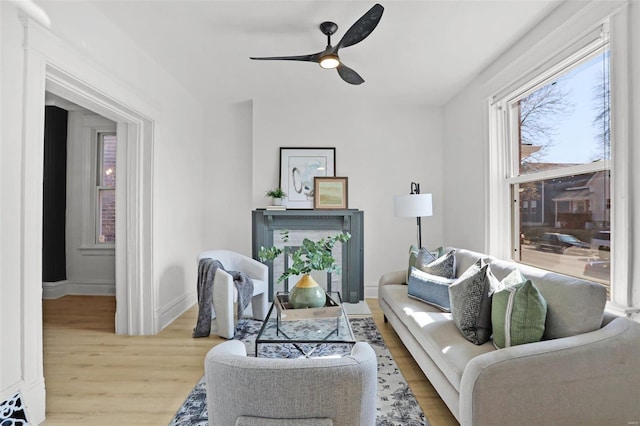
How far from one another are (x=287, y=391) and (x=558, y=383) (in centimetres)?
125

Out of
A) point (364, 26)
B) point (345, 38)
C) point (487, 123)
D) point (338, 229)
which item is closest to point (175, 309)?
point (338, 229)

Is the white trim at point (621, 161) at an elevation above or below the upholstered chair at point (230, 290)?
above

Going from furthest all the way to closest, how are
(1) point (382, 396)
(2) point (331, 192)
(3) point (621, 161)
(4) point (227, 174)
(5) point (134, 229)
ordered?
(4) point (227, 174) < (2) point (331, 192) < (5) point (134, 229) < (1) point (382, 396) < (3) point (621, 161)

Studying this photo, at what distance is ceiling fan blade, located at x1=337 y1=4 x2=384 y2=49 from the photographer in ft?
6.46

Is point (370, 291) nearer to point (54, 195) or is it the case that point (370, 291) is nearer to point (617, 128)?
point (617, 128)

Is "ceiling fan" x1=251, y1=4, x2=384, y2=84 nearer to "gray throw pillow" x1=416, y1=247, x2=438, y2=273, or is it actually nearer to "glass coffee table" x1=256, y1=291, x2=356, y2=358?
"gray throw pillow" x1=416, y1=247, x2=438, y2=273

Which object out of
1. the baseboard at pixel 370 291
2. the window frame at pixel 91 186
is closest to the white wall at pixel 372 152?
the baseboard at pixel 370 291

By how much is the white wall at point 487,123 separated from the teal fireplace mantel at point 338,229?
121cm

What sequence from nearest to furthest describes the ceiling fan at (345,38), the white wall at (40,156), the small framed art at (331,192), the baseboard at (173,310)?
the white wall at (40,156) → the ceiling fan at (345,38) → the baseboard at (173,310) → the small framed art at (331,192)

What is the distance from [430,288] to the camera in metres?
2.66

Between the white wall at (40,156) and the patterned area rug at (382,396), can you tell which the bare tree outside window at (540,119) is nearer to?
the patterned area rug at (382,396)

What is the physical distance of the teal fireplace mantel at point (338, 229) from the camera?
4176 millimetres

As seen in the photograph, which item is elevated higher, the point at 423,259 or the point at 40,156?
the point at 40,156

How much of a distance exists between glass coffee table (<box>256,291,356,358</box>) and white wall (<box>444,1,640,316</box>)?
1601 millimetres
